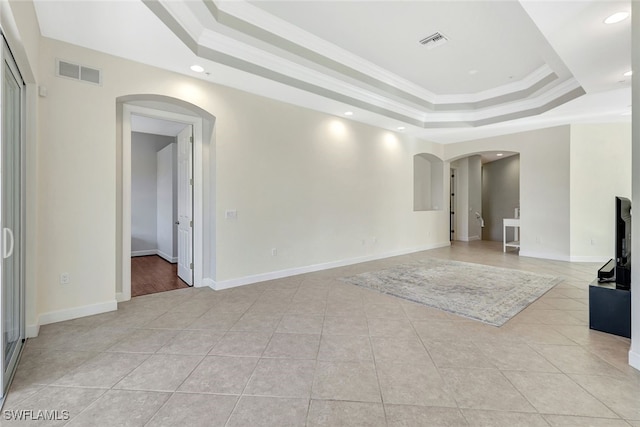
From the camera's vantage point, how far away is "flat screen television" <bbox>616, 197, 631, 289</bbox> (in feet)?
8.96

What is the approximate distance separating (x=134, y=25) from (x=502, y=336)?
4.45 m

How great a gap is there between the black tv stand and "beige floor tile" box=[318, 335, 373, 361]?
2213mm

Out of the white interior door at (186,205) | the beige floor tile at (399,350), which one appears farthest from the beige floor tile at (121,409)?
the white interior door at (186,205)

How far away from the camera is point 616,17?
260cm

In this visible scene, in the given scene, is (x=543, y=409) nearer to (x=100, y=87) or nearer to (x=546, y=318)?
(x=546, y=318)

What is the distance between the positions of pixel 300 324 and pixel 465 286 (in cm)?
266

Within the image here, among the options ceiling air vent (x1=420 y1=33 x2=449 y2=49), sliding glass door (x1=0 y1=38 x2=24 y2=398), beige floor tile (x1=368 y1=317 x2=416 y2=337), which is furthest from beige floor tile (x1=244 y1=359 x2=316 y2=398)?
ceiling air vent (x1=420 y1=33 x2=449 y2=49)

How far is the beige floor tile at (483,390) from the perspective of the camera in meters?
1.74

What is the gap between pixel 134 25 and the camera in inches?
107

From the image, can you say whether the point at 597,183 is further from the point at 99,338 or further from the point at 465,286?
the point at 99,338

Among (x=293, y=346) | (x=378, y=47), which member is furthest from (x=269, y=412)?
(x=378, y=47)

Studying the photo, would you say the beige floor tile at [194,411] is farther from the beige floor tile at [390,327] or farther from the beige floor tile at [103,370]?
the beige floor tile at [390,327]

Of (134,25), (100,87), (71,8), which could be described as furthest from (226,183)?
(71,8)

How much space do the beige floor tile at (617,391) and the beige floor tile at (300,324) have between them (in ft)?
6.50
